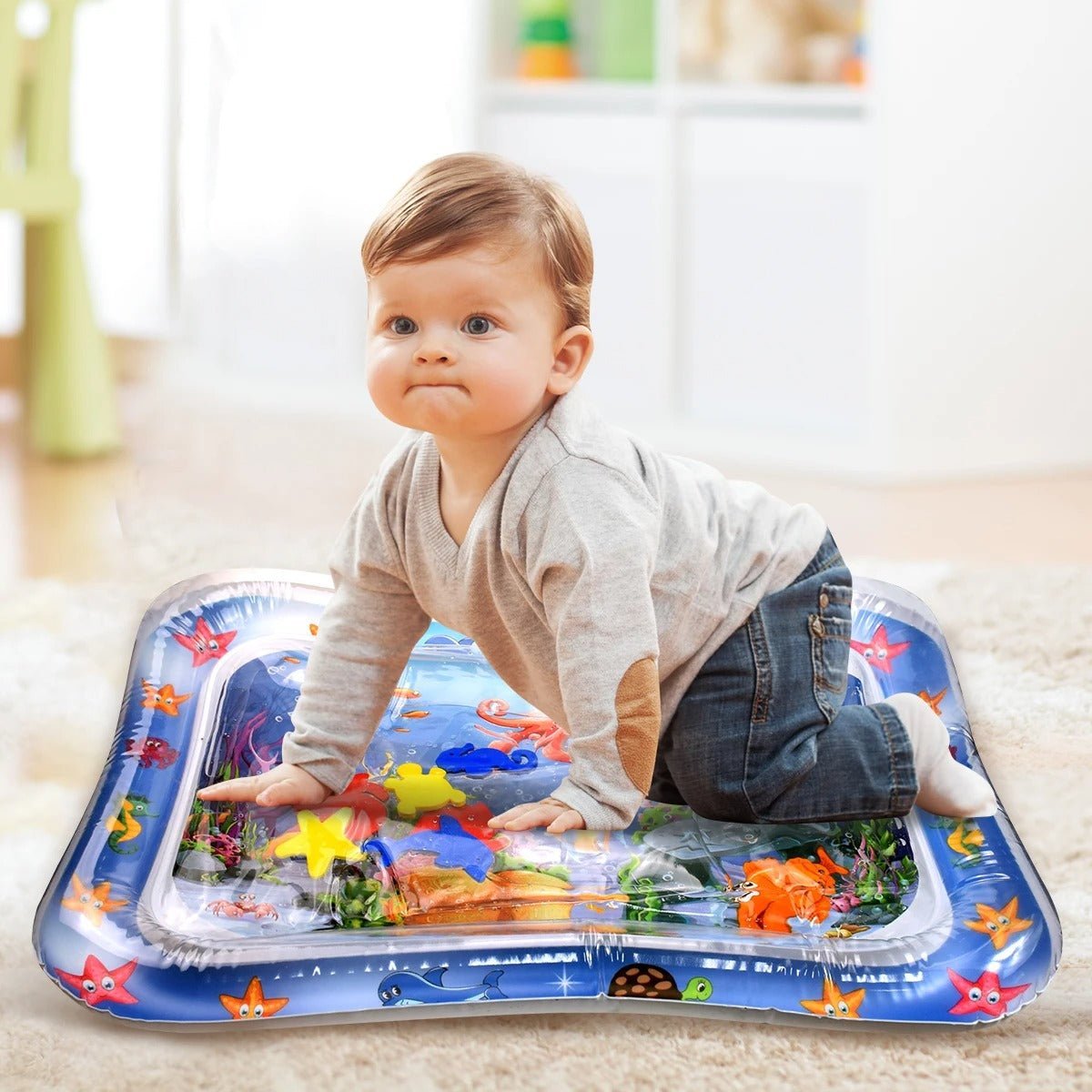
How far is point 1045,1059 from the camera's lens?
2.86ft

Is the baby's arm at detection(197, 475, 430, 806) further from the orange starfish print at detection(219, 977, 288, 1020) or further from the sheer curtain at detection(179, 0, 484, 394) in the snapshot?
the sheer curtain at detection(179, 0, 484, 394)

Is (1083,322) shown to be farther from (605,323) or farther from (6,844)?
(6,844)

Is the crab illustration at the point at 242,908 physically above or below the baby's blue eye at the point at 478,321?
below

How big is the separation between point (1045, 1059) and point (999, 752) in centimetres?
51

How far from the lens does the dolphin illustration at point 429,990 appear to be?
2.91 feet

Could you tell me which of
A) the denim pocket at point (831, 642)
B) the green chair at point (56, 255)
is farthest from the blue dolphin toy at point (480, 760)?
the green chair at point (56, 255)

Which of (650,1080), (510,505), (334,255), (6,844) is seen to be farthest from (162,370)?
(650,1080)

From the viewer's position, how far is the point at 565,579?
3.17 feet

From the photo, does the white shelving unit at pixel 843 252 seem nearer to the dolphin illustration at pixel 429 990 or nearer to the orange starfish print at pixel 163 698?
the orange starfish print at pixel 163 698

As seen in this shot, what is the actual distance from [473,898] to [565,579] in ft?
Result: 0.65

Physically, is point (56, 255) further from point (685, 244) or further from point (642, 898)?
point (642, 898)

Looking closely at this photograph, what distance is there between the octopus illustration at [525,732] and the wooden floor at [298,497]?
30.7 inches

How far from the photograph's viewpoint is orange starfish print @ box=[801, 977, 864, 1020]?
892mm

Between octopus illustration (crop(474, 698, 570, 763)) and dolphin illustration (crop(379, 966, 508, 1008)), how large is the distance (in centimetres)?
27
